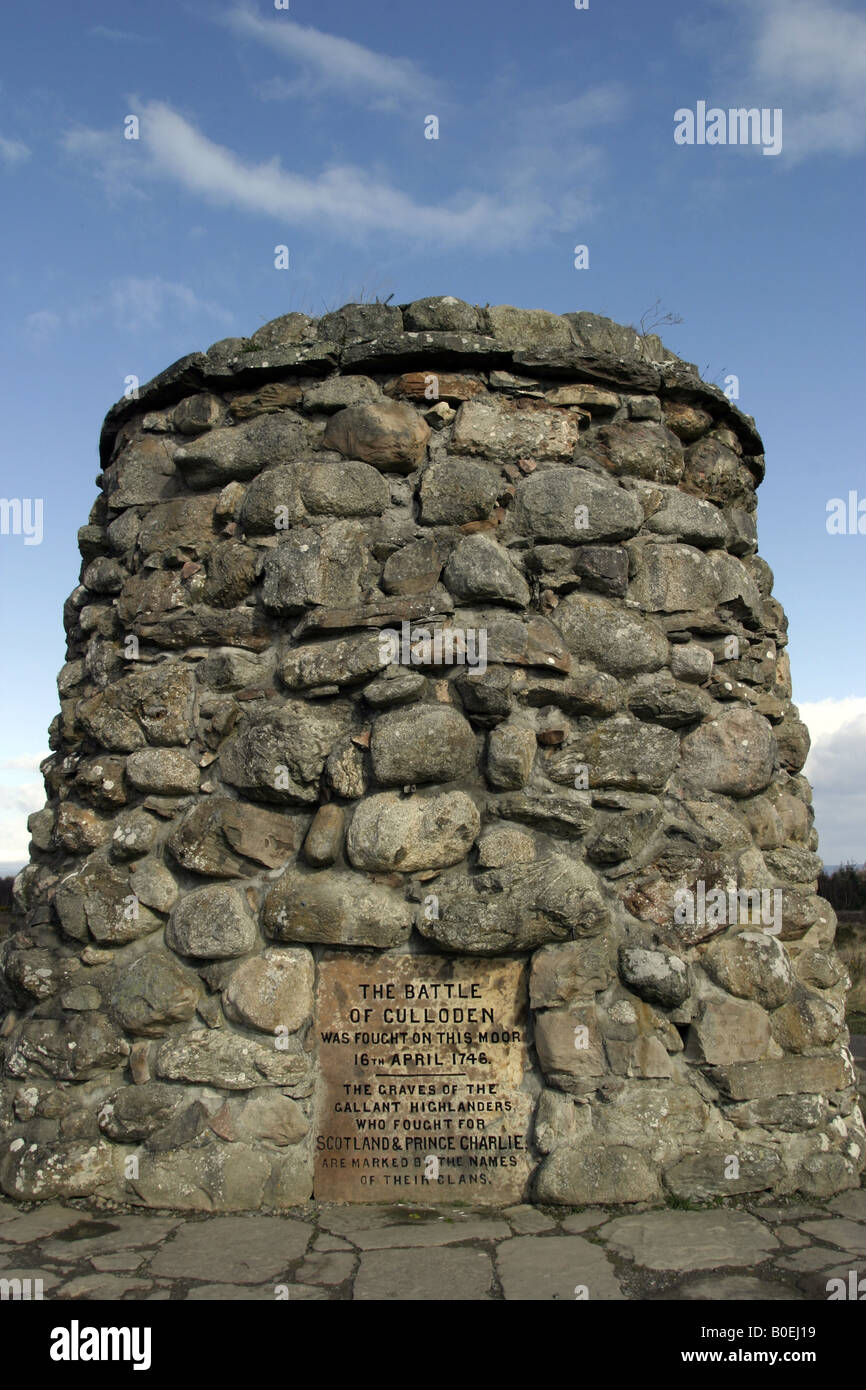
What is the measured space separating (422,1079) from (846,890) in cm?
1878

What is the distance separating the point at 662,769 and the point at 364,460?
1665 mm

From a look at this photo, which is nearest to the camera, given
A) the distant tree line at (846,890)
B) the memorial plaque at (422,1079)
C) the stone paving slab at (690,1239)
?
the stone paving slab at (690,1239)

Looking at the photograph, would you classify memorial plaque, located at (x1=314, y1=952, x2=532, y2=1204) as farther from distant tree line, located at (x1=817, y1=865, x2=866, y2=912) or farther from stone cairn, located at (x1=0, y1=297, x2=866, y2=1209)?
distant tree line, located at (x1=817, y1=865, x2=866, y2=912)

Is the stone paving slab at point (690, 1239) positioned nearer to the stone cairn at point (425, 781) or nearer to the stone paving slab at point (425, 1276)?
the stone cairn at point (425, 781)

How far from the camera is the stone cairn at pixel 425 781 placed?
352cm

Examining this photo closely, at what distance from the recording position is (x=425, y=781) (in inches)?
144

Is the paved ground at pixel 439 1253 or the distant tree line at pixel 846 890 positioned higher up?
the distant tree line at pixel 846 890

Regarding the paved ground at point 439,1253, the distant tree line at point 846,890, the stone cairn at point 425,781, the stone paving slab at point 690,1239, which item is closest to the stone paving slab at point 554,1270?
the paved ground at point 439,1253

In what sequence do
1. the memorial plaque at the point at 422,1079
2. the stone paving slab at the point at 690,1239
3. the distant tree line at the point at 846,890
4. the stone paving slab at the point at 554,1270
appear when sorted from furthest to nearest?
the distant tree line at the point at 846,890 → the memorial plaque at the point at 422,1079 → the stone paving slab at the point at 690,1239 → the stone paving slab at the point at 554,1270

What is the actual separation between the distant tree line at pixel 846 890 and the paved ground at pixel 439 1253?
17327mm

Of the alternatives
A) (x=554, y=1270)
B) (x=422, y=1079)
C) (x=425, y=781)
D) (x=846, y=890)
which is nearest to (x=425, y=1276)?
(x=554, y=1270)

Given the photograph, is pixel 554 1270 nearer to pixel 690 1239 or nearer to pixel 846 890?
pixel 690 1239

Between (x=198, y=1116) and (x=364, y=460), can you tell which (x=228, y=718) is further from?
(x=198, y=1116)

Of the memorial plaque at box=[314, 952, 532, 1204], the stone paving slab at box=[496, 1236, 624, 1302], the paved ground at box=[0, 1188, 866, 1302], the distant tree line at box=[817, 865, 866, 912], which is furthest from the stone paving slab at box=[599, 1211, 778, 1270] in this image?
the distant tree line at box=[817, 865, 866, 912]
